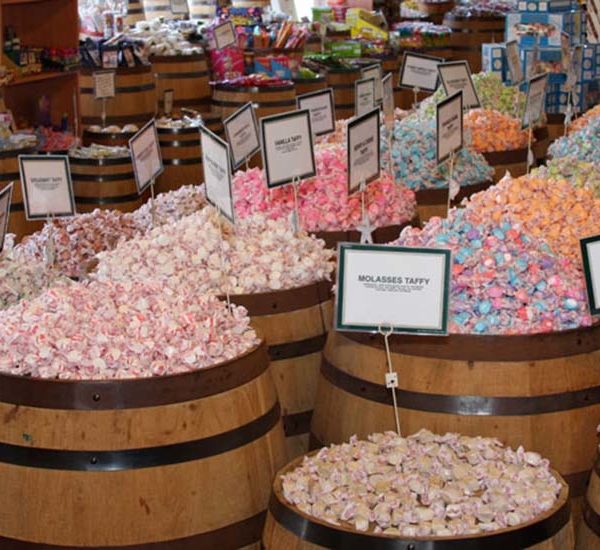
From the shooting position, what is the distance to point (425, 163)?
5805mm

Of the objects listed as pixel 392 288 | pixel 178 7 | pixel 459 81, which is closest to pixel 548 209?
pixel 392 288

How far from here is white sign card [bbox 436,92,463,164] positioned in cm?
511

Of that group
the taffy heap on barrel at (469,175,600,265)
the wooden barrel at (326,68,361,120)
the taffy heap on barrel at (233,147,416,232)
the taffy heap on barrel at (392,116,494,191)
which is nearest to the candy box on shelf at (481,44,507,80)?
the wooden barrel at (326,68,361,120)

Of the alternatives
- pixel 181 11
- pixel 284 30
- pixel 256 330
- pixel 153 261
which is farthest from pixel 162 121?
pixel 256 330

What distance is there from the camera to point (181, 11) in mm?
11391

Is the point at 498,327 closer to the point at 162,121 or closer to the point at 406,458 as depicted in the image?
the point at 406,458

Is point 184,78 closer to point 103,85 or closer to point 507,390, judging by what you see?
point 103,85

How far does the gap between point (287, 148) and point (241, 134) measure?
0.80 metres

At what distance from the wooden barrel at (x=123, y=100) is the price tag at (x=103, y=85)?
16.0 inches

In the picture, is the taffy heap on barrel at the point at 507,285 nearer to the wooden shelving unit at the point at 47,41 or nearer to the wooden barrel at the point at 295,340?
the wooden barrel at the point at 295,340

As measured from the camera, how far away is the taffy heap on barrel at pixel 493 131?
6.87 meters

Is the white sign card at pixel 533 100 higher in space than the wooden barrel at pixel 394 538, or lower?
higher

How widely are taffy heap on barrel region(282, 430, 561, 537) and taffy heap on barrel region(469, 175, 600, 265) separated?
1.12 m

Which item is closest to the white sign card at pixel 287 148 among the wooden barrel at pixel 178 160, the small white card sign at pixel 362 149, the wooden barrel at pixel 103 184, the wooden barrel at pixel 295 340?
the small white card sign at pixel 362 149
